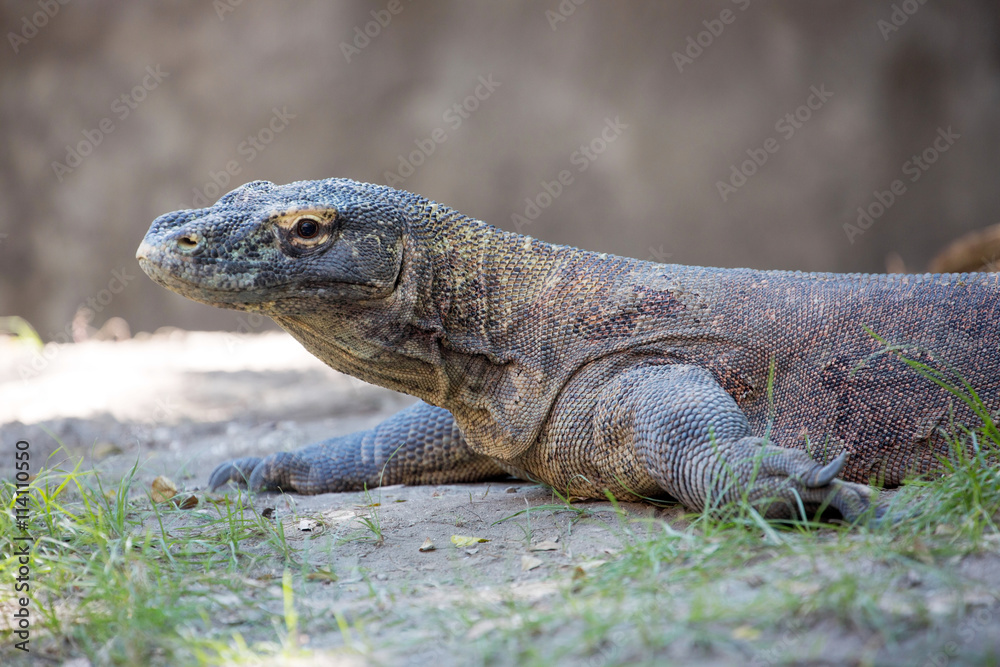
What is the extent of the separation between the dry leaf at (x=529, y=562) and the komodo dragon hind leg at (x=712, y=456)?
1.88 ft

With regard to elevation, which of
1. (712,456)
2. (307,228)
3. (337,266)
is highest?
(307,228)

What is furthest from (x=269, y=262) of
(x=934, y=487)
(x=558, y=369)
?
(x=934, y=487)

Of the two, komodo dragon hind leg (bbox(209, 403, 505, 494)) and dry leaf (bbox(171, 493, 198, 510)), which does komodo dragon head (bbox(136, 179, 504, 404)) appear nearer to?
komodo dragon hind leg (bbox(209, 403, 505, 494))

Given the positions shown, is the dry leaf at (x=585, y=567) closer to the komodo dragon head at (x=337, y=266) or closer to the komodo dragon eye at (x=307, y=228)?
the komodo dragon head at (x=337, y=266)

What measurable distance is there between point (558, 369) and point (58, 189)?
38.5 feet

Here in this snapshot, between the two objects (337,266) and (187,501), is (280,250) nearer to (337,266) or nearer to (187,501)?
(337,266)

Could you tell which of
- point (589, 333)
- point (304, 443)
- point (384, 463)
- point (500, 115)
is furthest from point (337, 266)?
point (500, 115)

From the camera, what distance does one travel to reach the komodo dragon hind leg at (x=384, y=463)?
4285 mm

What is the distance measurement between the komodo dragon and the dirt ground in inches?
14.8

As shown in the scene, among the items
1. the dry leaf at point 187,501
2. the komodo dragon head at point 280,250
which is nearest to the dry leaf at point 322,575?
the komodo dragon head at point 280,250

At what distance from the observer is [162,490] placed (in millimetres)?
4020

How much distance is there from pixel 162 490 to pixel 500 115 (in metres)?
9.53

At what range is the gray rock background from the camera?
1222 cm

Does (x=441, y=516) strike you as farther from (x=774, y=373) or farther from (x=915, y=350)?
(x=915, y=350)
